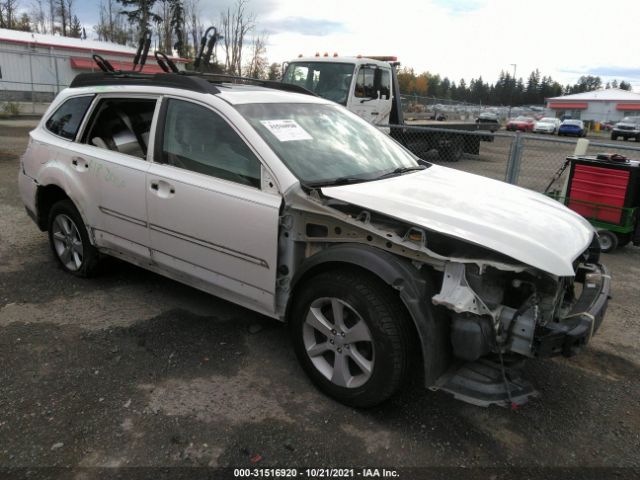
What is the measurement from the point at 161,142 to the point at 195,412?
1.92m

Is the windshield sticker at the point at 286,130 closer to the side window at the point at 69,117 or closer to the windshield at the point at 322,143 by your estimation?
the windshield at the point at 322,143

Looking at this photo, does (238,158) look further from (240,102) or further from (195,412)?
(195,412)

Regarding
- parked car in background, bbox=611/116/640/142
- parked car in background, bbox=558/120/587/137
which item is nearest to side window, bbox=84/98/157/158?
parked car in background, bbox=558/120/587/137

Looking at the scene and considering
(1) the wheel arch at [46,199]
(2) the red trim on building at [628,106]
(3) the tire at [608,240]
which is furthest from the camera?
(2) the red trim on building at [628,106]

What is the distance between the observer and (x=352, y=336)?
9.24 ft

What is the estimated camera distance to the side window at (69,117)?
4.38 m

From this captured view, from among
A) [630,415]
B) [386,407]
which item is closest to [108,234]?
[386,407]

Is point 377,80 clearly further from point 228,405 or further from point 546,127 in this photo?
point 546,127

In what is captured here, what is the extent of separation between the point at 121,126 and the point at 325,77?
7221mm

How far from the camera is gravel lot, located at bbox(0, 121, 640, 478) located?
8.56 ft

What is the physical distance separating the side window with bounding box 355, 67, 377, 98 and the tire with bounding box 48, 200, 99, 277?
7.28 metres

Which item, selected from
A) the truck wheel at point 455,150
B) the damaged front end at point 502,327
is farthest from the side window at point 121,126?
the truck wheel at point 455,150

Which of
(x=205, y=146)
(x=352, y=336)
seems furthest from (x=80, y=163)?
(x=352, y=336)

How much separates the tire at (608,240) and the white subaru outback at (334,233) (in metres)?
3.46
